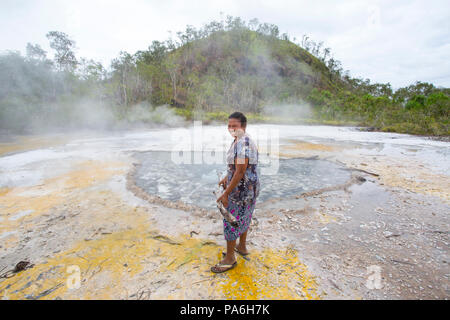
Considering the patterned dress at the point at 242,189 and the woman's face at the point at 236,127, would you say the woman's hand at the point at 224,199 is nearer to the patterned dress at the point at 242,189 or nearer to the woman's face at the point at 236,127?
the patterned dress at the point at 242,189

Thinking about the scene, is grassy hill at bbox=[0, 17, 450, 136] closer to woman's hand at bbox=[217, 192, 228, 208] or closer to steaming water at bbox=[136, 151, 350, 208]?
steaming water at bbox=[136, 151, 350, 208]

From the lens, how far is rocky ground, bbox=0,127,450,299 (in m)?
1.74

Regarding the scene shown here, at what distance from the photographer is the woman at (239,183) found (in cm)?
172

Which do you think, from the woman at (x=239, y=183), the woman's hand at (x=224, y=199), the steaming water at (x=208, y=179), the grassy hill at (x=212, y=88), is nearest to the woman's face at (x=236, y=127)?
the woman at (x=239, y=183)

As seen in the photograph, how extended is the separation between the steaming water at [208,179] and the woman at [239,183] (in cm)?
157

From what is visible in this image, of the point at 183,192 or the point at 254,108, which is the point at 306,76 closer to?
the point at 254,108

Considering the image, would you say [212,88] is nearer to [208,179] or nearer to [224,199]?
[208,179]

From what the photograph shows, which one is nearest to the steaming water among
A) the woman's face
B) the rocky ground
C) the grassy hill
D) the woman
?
the rocky ground

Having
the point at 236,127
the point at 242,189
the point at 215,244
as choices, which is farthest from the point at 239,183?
the point at 215,244

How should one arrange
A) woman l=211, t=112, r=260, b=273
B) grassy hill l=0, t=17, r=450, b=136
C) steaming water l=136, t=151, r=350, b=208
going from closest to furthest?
woman l=211, t=112, r=260, b=273 → steaming water l=136, t=151, r=350, b=208 → grassy hill l=0, t=17, r=450, b=136

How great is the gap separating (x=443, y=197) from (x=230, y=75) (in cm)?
3553

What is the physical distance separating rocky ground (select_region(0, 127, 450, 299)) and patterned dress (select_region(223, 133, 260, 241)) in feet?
1.45
